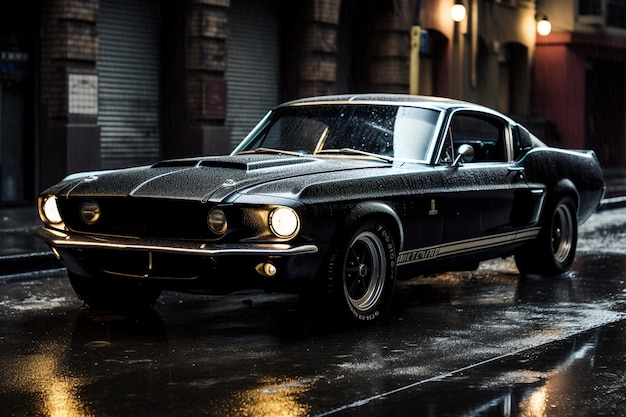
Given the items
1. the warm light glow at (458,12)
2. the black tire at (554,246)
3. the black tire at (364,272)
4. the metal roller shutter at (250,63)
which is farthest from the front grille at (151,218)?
the warm light glow at (458,12)

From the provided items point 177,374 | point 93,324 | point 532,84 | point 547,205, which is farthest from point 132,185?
point 532,84

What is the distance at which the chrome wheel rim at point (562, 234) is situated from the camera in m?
10.7

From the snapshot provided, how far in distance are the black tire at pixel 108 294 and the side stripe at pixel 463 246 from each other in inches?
65.3

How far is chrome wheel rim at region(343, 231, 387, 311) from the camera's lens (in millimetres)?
7840

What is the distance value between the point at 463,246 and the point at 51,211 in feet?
9.20

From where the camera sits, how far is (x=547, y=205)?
10.4 meters

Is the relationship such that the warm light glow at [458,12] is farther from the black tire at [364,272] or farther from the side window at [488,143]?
the black tire at [364,272]

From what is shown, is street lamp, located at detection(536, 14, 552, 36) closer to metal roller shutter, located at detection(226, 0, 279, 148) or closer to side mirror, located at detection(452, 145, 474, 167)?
metal roller shutter, located at detection(226, 0, 279, 148)

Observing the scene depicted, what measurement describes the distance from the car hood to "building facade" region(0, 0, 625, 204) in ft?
31.6

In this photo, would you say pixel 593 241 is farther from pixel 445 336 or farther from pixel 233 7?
pixel 233 7

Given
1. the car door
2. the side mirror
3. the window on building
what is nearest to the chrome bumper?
the car door

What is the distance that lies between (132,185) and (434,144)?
2180 millimetres

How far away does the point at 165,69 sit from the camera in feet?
66.6

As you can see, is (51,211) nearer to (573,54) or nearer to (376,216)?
(376,216)
